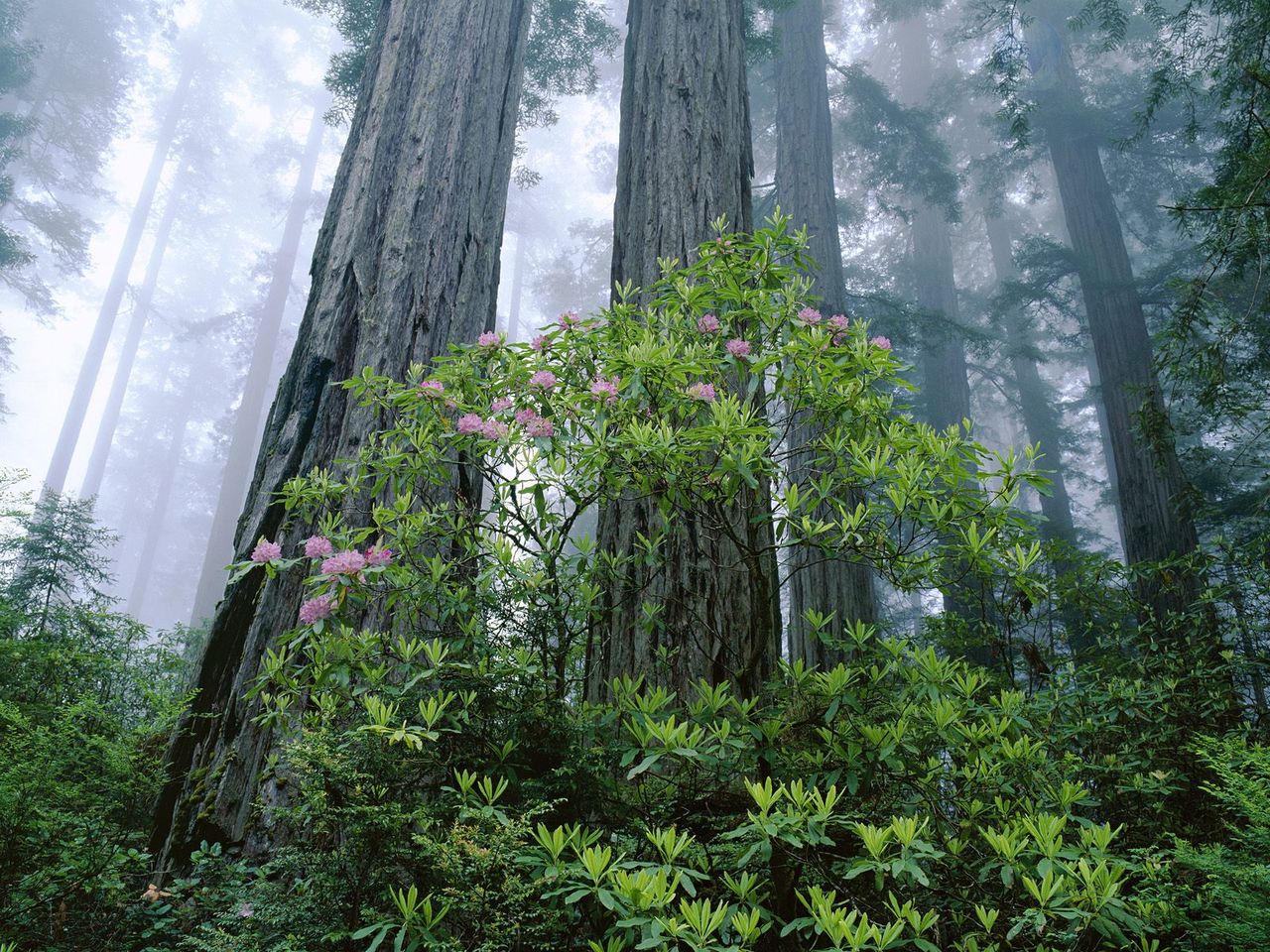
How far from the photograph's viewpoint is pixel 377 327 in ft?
10.2

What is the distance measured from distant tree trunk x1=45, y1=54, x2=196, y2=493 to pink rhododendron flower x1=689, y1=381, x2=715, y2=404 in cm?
2995

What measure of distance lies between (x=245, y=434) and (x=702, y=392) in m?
24.1

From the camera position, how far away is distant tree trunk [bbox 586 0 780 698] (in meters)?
2.37

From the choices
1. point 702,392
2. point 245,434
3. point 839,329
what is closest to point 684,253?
point 839,329

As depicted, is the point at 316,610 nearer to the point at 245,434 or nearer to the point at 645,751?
the point at 645,751

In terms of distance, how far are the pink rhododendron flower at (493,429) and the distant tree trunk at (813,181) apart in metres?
4.27

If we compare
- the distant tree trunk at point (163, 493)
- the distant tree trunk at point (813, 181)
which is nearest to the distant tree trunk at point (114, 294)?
the distant tree trunk at point (163, 493)

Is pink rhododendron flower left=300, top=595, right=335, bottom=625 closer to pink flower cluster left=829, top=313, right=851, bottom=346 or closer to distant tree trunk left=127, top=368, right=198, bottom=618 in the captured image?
pink flower cluster left=829, top=313, right=851, bottom=346

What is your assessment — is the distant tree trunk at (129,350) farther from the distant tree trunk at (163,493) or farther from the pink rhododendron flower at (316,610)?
the pink rhododendron flower at (316,610)

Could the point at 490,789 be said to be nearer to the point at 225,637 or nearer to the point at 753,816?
the point at 753,816

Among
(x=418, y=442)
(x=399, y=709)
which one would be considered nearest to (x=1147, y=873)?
(x=399, y=709)

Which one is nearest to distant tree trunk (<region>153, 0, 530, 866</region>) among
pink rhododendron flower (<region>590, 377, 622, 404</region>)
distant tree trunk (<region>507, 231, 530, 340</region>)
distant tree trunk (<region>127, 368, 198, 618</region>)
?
pink rhododendron flower (<region>590, 377, 622, 404</region>)

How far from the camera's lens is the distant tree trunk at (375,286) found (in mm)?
2553

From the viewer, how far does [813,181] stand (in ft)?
29.0
